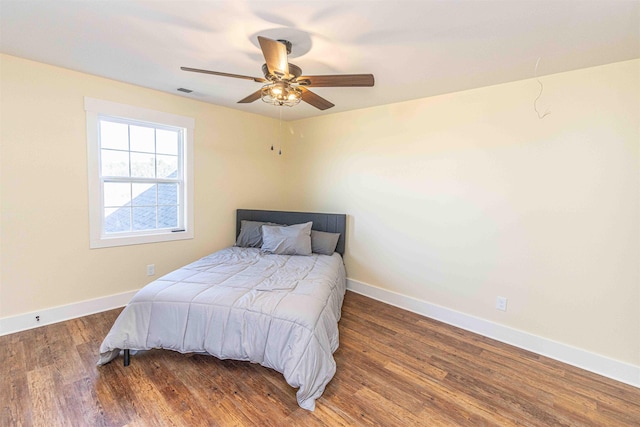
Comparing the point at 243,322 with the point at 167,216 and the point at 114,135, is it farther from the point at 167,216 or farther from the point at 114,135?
the point at 114,135

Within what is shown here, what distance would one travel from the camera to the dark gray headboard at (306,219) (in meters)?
3.83

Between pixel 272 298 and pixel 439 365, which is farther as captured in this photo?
pixel 439 365

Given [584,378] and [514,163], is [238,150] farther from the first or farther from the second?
[584,378]

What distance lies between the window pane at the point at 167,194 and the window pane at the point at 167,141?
406 mm

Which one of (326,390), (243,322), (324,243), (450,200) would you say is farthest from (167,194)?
(450,200)

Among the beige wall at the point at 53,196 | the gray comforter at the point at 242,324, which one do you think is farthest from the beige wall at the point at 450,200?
the gray comforter at the point at 242,324

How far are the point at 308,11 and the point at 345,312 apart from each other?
111 inches

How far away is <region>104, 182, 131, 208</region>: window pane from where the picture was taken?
3062 mm

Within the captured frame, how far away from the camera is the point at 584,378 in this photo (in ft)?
7.24

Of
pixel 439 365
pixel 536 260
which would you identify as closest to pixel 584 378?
pixel 536 260

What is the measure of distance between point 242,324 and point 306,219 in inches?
81.8

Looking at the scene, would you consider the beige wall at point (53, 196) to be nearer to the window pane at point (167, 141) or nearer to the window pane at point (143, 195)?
the window pane at point (167, 141)

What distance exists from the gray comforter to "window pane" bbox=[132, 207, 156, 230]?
1275 millimetres

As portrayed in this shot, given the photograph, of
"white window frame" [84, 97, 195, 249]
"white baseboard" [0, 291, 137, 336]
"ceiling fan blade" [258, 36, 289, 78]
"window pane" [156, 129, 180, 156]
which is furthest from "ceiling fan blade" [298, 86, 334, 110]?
"white baseboard" [0, 291, 137, 336]
